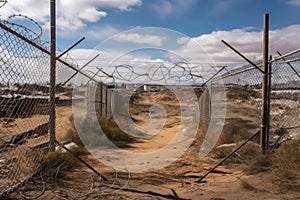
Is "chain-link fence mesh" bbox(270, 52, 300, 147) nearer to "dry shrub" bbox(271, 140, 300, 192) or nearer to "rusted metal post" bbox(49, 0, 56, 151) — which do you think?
"dry shrub" bbox(271, 140, 300, 192)

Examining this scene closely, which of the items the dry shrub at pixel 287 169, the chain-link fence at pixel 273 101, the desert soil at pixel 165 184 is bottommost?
the desert soil at pixel 165 184

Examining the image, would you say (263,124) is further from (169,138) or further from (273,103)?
(169,138)

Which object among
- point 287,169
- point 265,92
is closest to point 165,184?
point 287,169

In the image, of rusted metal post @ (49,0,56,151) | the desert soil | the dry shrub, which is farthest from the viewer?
rusted metal post @ (49,0,56,151)

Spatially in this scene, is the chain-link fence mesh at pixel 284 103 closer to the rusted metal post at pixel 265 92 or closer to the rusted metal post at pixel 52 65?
the rusted metal post at pixel 265 92

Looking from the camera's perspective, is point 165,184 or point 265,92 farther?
point 265,92

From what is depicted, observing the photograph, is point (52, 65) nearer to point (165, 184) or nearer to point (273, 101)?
point (165, 184)

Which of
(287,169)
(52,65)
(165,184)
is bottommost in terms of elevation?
(165,184)

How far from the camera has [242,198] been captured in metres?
4.04

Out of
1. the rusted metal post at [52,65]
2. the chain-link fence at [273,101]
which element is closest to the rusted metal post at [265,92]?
the chain-link fence at [273,101]

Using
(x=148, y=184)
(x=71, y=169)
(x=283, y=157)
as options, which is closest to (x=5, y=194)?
(x=71, y=169)

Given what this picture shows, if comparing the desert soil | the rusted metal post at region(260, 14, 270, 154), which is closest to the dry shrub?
the desert soil

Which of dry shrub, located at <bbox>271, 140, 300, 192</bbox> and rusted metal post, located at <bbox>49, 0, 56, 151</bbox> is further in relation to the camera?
rusted metal post, located at <bbox>49, 0, 56, 151</bbox>

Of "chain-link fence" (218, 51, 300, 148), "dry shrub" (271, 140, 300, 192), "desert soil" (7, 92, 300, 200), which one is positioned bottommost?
"desert soil" (7, 92, 300, 200)
